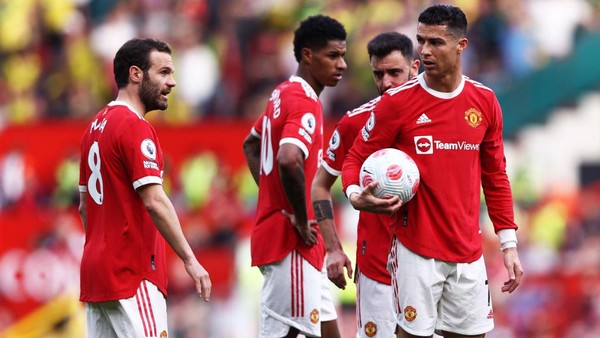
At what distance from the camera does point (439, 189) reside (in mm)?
7492

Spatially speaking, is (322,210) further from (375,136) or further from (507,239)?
(507,239)

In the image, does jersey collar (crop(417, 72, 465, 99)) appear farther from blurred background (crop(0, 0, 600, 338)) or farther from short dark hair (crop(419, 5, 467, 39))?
blurred background (crop(0, 0, 600, 338))

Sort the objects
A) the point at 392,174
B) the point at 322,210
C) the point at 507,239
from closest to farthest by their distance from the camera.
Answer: the point at 392,174
the point at 507,239
the point at 322,210

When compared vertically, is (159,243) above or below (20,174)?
below

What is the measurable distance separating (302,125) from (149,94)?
134 centimetres

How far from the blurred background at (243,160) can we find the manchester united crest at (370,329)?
6868 millimetres

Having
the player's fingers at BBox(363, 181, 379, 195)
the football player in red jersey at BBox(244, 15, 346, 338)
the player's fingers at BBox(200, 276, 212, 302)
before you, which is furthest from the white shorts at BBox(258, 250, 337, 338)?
the player's fingers at BBox(363, 181, 379, 195)

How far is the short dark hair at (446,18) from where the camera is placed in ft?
24.8

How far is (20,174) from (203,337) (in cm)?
375

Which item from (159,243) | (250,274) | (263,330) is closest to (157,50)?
(159,243)

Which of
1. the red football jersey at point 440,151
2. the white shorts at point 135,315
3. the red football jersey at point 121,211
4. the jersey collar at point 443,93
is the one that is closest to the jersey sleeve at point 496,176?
the red football jersey at point 440,151

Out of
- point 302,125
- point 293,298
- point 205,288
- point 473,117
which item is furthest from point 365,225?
point 205,288

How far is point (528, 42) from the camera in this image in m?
17.6

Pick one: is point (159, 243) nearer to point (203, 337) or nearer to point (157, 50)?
point (157, 50)
